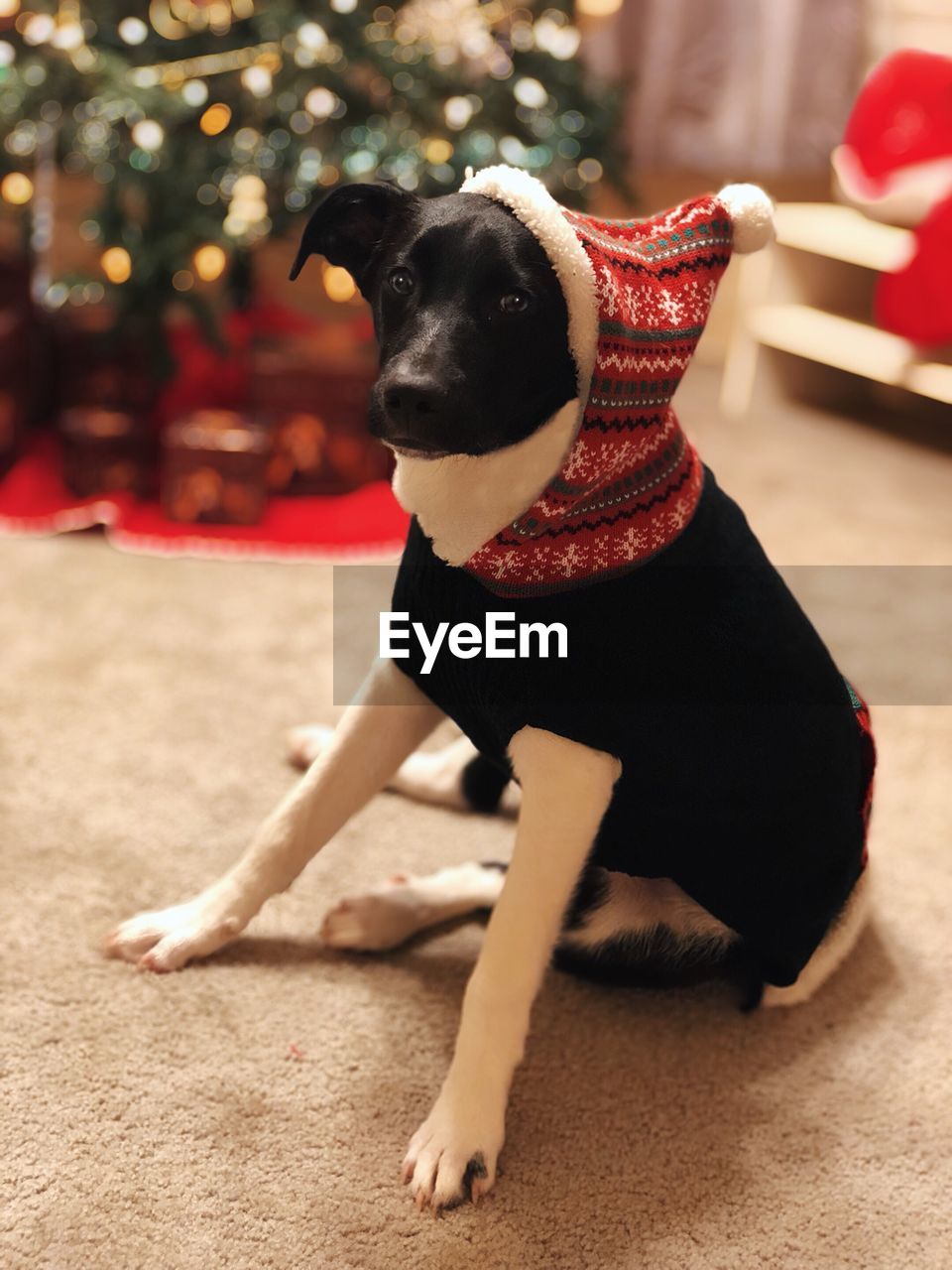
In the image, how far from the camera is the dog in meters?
0.86

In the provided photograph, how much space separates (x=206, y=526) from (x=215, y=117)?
73cm

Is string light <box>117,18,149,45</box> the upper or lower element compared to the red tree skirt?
upper

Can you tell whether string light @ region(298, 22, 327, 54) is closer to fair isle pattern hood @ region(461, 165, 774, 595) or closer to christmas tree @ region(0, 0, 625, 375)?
christmas tree @ region(0, 0, 625, 375)

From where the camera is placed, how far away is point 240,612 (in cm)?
186

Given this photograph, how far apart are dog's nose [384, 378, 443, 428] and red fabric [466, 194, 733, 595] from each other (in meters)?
0.11

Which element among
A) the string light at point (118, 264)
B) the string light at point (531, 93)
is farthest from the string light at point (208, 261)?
the string light at point (531, 93)

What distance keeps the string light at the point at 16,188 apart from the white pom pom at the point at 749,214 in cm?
165

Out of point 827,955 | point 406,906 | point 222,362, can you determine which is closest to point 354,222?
point 406,906

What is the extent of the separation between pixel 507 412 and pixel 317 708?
824 millimetres

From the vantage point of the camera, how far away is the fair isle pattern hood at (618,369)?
840mm

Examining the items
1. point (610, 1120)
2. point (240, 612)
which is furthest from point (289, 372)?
point (610, 1120)

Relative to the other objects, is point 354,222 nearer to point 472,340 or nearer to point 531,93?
point 472,340

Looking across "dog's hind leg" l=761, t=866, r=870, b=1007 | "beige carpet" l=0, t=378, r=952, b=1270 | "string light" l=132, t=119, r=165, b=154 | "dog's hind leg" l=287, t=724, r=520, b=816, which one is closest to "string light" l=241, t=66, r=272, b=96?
"string light" l=132, t=119, r=165, b=154

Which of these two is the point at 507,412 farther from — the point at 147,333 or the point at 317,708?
the point at 147,333
